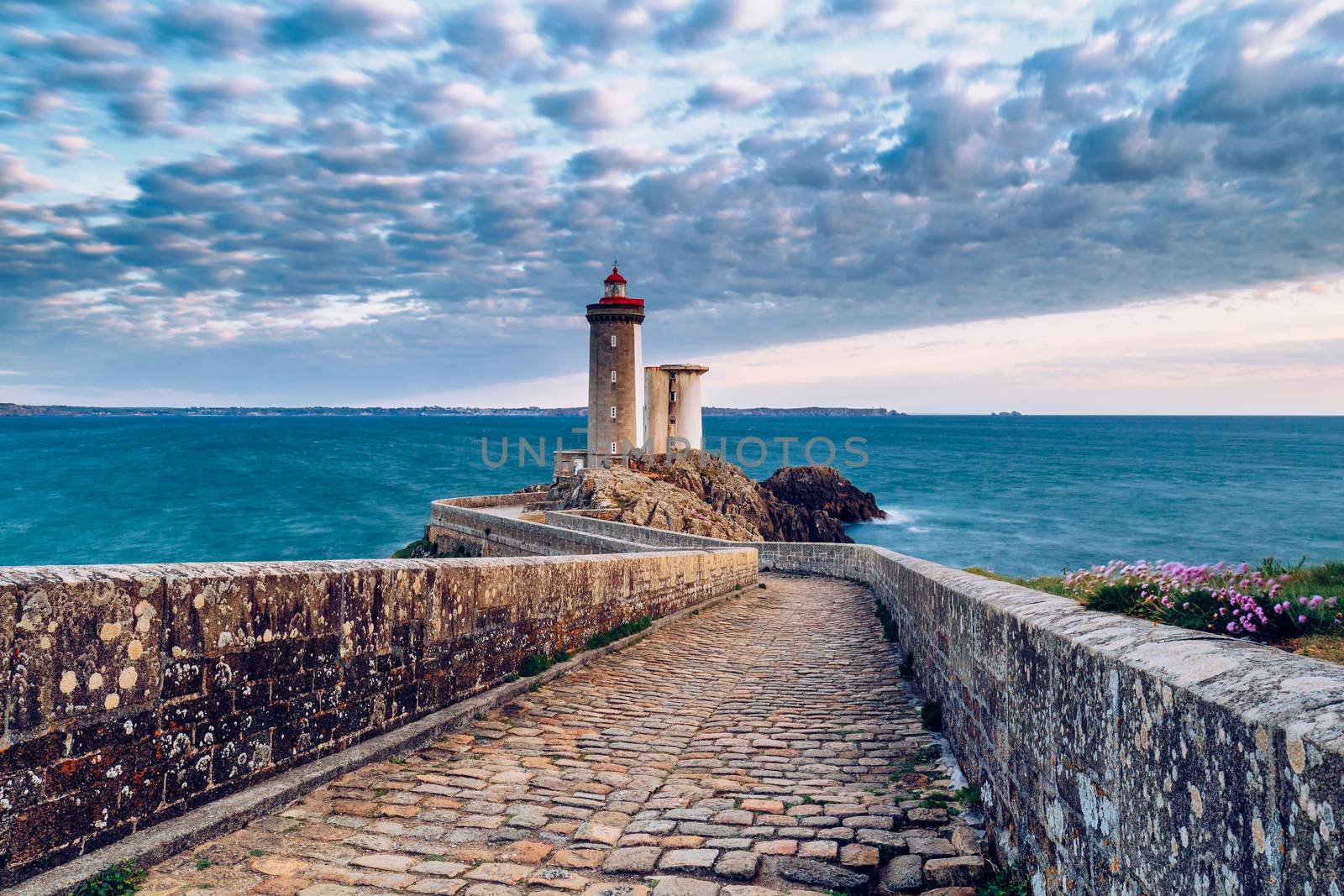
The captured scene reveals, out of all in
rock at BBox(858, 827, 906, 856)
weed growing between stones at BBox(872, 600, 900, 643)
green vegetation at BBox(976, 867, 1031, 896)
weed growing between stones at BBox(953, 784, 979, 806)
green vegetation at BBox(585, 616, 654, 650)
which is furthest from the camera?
weed growing between stones at BBox(872, 600, 900, 643)

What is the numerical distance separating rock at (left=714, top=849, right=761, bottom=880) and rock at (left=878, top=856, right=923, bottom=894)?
23.2 inches

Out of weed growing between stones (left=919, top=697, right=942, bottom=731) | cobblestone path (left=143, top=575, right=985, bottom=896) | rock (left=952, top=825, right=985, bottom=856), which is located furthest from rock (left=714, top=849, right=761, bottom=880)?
weed growing between stones (left=919, top=697, right=942, bottom=731)

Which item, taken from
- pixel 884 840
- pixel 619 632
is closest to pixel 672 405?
pixel 619 632

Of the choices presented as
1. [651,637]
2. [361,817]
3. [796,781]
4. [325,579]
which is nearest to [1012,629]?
[796,781]

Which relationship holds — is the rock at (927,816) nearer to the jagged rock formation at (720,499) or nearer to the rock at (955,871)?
the rock at (955,871)

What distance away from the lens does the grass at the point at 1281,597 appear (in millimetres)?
3881

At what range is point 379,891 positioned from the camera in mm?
3492

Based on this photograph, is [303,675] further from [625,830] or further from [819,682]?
[819,682]

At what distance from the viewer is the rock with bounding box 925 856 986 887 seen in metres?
3.65

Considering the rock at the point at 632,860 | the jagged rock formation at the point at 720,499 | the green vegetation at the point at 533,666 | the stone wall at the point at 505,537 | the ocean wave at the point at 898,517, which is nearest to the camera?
the rock at the point at 632,860

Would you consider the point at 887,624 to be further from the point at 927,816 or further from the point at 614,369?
the point at 614,369

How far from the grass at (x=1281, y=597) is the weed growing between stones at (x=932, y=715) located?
5.97 ft

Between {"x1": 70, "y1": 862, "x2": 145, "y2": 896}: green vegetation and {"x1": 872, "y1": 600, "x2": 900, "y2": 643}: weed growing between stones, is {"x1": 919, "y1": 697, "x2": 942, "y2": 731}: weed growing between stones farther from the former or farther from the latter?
{"x1": 70, "y1": 862, "x2": 145, "y2": 896}: green vegetation

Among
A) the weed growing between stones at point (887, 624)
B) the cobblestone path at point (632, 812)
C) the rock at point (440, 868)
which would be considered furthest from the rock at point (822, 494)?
the rock at point (440, 868)
